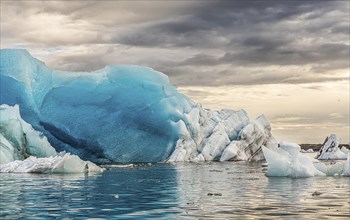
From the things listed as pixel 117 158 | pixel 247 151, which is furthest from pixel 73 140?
pixel 247 151

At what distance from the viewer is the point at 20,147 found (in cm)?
3991

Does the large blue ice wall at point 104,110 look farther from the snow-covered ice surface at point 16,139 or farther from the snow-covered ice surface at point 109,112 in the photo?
the snow-covered ice surface at point 16,139

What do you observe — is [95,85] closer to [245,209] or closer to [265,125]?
[265,125]

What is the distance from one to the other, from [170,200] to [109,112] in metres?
34.0

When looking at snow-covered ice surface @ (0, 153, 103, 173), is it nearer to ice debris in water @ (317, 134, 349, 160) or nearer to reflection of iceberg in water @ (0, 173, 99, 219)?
reflection of iceberg in water @ (0, 173, 99, 219)

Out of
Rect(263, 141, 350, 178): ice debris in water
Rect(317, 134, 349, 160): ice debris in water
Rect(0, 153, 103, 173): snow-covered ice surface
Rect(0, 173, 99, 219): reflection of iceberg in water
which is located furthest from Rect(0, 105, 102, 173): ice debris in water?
Rect(317, 134, 349, 160): ice debris in water

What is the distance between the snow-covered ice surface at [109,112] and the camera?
1918 inches

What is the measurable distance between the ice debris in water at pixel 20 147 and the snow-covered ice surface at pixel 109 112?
24.3 ft

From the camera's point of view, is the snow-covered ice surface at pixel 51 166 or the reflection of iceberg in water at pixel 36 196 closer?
the reflection of iceberg in water at pixel 36 196

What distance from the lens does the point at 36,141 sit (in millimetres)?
40812

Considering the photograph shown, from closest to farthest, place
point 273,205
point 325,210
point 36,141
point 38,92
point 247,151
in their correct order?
1. point 325,210
2. point 273,205
3. point 36,141
4. point 38,92
5. point 247,151

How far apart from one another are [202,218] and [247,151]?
1770 inches

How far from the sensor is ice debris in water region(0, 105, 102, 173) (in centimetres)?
3325

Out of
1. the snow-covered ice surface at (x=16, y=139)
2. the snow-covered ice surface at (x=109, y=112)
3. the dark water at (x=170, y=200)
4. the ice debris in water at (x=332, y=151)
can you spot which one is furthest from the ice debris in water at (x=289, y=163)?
the ice debris in water at (x=332, y=151)
